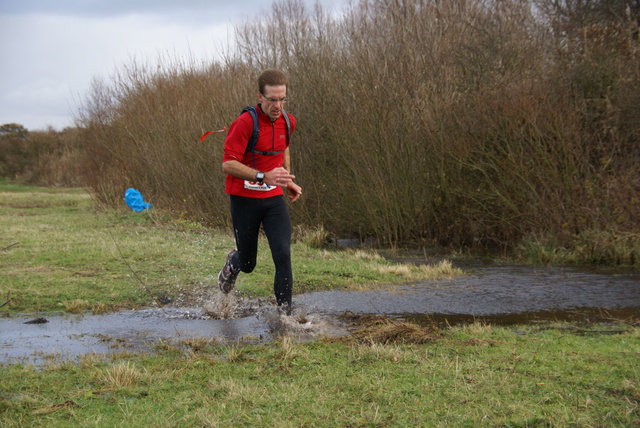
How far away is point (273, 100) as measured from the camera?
6.13 m

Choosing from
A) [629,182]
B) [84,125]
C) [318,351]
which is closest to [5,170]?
[84,125]

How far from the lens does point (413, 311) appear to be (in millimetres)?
7242

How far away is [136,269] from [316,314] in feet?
11.5

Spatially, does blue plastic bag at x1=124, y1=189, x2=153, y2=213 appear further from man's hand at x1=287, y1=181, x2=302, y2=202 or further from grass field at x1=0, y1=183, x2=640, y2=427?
man's hand at x1=287, y1=181, x2=302, y2=202

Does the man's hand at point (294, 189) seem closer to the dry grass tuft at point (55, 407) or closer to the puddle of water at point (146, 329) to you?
the puddle of water at point (146, 329)

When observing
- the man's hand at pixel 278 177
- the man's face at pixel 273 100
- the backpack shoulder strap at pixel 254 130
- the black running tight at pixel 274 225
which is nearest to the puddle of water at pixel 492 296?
the black running tight at pixel 274 225

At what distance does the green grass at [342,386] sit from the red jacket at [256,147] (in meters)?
1.48

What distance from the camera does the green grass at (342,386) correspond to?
3.80m

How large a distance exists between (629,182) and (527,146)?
1951 mm

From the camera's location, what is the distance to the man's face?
6.10 meters

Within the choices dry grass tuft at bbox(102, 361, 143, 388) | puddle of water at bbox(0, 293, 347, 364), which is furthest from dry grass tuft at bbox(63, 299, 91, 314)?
dry grass tuft at bbox(102, 361, 143, 388)

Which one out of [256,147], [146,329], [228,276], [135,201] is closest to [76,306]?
[146,329]

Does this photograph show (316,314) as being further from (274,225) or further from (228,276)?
(274,225)

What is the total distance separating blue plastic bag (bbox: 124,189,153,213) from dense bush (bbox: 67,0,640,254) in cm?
62
